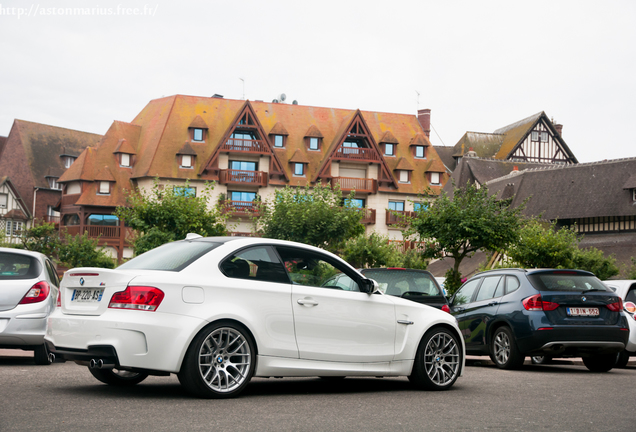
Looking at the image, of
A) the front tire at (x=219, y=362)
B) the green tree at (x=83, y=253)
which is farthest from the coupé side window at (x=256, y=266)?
the green tree at (x=83, y=253)

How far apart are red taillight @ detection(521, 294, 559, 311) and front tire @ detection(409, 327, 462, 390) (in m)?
3.30

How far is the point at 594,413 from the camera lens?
285 inches

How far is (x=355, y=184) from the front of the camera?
57.8m

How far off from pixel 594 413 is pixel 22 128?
244 ft

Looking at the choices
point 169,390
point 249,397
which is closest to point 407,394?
point 249,397

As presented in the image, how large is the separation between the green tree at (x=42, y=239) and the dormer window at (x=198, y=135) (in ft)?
39.4

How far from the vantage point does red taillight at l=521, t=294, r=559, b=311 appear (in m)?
11.9

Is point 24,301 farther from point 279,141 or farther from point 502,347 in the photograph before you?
point 279,141

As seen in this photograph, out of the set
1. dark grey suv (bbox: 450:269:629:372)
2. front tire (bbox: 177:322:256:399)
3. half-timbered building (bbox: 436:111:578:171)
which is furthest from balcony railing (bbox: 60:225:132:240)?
front tire (bbox: 177:322:256:399)

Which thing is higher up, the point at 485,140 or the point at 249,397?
the point at 485,140

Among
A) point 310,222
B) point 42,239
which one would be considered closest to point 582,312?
point 310,222

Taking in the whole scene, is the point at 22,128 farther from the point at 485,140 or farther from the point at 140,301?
the point at 140,301

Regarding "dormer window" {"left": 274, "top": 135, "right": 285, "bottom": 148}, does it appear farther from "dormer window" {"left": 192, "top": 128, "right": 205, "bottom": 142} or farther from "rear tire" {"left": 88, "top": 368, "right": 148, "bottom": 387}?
"rear tire" {"left": 88, "top": 368, "right": 148, "bottom": 387}

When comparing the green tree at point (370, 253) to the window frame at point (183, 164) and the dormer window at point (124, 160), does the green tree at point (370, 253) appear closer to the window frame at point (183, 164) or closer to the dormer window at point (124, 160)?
the window frame at point (183, 164)
